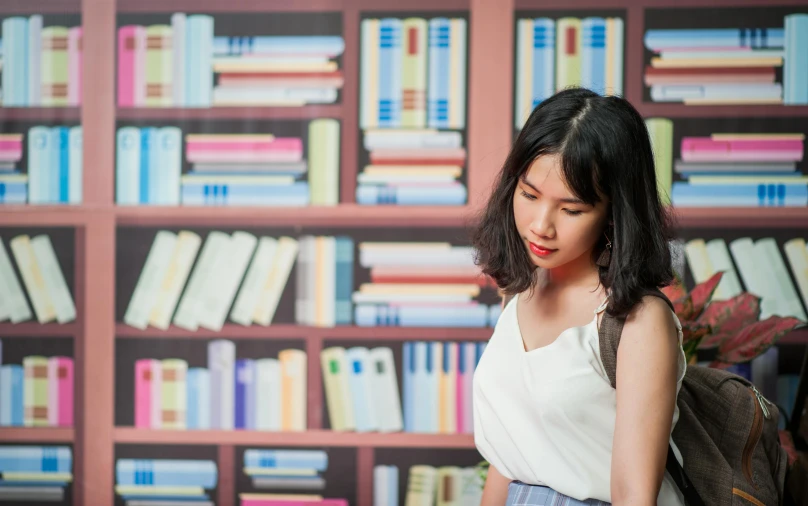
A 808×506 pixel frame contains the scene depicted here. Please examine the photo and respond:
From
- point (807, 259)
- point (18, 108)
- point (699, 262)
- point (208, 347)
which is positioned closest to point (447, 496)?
point (208, 347)

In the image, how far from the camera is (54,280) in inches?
104

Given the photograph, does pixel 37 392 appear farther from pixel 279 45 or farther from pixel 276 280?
pixel 279 45

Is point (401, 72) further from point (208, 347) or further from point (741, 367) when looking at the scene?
point (741, 367)

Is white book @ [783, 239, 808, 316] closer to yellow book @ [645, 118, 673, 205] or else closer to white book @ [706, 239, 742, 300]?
white book @ [706, 239, 742, 300]

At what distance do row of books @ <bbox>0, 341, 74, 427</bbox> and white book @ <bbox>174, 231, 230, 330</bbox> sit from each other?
0.43 m

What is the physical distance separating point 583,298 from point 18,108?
87.9 inches

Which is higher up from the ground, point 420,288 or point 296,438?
point 420,288

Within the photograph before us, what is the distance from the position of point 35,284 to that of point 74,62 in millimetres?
791

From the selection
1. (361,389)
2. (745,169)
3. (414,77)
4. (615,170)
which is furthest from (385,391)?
(615,170)

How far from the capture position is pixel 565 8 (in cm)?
251

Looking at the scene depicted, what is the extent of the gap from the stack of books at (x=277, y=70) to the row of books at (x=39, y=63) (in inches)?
19.7

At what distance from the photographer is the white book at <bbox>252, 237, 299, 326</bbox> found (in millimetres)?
2592

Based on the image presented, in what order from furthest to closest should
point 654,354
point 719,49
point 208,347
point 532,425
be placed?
point 208,347, point 719,49, point 532,425, point 654,354

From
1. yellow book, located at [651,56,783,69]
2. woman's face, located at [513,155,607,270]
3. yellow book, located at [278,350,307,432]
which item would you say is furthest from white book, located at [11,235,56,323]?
yellow book, located at [651,56,783,69]
